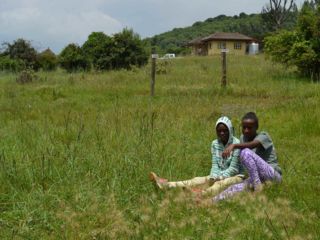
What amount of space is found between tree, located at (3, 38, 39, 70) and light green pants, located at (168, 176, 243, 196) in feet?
86.0

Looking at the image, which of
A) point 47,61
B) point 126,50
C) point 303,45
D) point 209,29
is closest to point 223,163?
point 303,45

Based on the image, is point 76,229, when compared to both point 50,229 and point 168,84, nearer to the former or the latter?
point 50,229

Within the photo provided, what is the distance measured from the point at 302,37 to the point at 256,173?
1239 cm

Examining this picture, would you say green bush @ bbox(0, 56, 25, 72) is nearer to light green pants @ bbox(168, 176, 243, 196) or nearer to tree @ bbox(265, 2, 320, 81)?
tree @ bbox(265, 2, 320, 81)

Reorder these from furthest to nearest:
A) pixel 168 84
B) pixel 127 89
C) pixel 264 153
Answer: pixel 168 84
pixel 127 89
pixel 264 153

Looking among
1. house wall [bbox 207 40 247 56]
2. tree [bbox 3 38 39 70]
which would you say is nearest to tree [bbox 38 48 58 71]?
tree [bbox 3 38 39 70]

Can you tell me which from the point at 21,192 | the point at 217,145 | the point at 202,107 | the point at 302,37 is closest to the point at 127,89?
the point at 202,107

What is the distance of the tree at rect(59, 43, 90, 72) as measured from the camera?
26.7 metres

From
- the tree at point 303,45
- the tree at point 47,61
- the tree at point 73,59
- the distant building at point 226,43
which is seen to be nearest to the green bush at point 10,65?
the tree at point 73,59

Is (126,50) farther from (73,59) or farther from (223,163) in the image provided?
(223,163)

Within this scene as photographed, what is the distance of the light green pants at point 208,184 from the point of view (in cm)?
460

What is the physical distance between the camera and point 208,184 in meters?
5.00

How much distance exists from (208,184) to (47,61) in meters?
28.1

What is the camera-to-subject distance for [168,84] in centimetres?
1548
